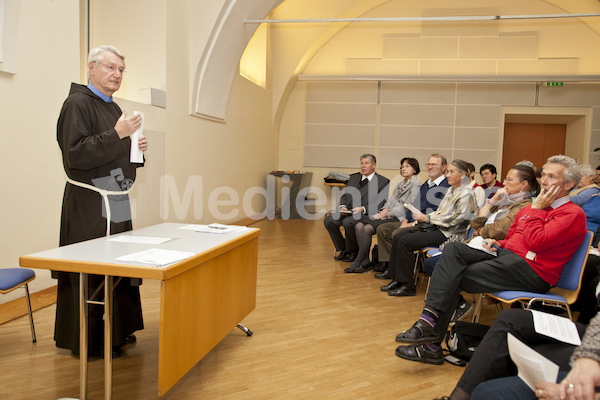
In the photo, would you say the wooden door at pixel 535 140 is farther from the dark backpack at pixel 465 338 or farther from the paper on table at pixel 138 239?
the paper on table at pixel 138 239

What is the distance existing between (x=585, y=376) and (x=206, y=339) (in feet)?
5.56

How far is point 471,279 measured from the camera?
2803 millimetres

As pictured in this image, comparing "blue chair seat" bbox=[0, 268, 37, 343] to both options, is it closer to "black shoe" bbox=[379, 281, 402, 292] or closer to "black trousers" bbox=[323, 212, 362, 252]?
"black shoe" bbox=[379, 281, 402, 292]

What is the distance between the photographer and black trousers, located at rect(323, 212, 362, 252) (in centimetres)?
532

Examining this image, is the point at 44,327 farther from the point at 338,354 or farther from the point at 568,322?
the point at 568,322

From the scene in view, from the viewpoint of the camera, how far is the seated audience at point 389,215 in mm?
5051

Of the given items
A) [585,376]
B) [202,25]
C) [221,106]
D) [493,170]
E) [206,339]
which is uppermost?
[202,25]

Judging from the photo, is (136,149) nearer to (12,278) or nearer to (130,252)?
(130,252)

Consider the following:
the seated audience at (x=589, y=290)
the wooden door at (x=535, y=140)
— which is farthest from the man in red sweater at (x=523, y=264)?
the wooden door at (x=535, y=140)

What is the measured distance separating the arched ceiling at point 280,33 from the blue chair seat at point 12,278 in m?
3.76

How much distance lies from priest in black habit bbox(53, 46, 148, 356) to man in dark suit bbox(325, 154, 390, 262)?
10.3 feet

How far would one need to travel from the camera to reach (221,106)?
7004 mm

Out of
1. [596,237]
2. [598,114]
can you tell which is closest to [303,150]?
[598,114]

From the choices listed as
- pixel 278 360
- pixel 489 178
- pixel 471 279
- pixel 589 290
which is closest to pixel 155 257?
pixel 278 360
